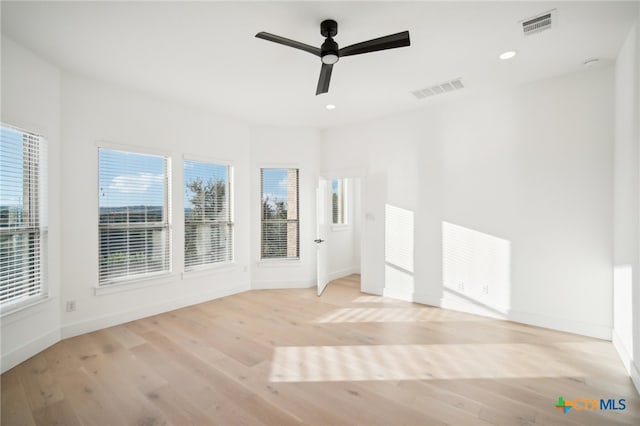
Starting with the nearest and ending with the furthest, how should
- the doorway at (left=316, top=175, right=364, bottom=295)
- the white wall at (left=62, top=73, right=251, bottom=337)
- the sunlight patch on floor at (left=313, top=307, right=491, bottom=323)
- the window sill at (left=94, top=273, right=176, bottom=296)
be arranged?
1. the white wall at (left=62, top=73, right=251, bottom=337)
2. the window sill at (left=94, top=273, right=176, bottom=296)
3. the sunlight patch on floor at (left=313, top=307, right=491, bottom=323)
4. the doorway at (left=316, top=175, right=364, bottom=295)

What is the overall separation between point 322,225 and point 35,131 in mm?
3850

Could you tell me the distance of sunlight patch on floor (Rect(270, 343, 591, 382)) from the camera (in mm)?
2574

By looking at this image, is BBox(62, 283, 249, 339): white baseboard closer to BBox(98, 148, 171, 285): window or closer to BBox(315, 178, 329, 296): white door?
BBox(98, 148, 171, 285): window

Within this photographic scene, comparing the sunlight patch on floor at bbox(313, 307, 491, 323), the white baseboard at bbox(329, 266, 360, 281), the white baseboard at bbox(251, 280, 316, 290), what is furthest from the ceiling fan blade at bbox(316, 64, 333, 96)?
the white baseboard at bbox(329, 266, 360, 281)

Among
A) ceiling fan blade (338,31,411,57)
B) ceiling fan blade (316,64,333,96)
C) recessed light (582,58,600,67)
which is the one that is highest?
recessed light (582,58,600,67)

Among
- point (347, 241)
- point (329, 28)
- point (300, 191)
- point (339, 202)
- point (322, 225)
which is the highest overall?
point (329, 28)

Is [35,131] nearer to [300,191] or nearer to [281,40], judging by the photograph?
[281,40]

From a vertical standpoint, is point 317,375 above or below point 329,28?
below

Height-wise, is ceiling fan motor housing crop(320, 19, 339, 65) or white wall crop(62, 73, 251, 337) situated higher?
Result: ceiling fan motor housing crop(320, 19, 339, 65)

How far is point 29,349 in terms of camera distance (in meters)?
2.92

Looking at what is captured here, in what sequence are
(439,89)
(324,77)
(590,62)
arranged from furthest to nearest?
(439,89) < (590,62) < (324,77)

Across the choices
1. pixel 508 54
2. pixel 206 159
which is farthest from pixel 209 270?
pixel 508 54

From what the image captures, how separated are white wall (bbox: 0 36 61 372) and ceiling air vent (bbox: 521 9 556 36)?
454 cm

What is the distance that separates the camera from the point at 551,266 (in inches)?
140
